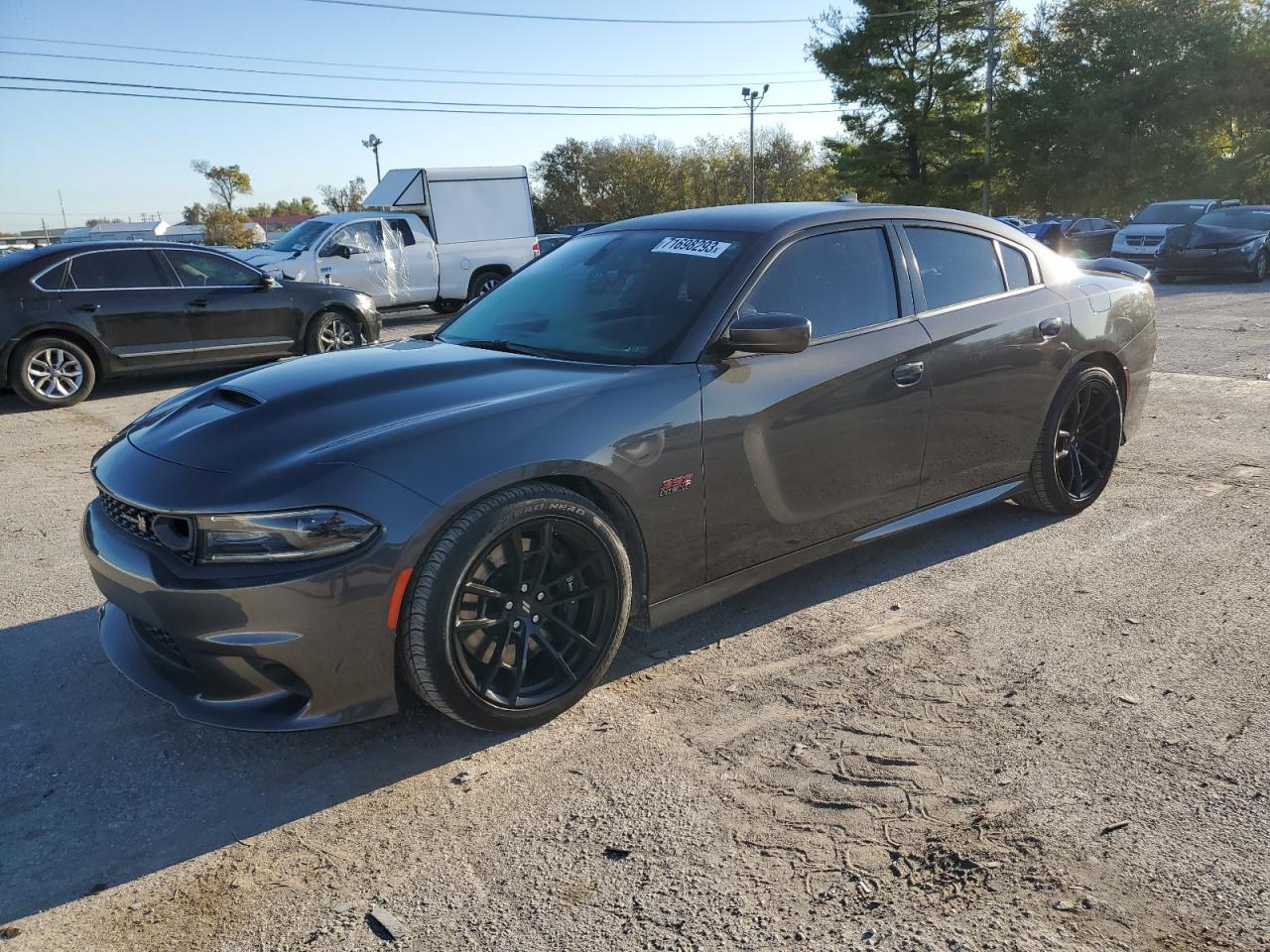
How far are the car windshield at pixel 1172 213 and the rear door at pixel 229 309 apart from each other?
20306 millimetres

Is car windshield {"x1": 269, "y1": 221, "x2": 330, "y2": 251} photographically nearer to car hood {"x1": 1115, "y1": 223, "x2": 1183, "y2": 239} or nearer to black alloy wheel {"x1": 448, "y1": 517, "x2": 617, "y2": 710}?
black alloy wheel {"x1": 448, "y1": 517, "x2": 617, "y2": 710}

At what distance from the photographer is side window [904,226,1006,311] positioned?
167 inches

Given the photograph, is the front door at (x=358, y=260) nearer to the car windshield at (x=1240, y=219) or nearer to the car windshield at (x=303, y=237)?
the car windshield at (x=303, y=237)

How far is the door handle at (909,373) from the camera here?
3.95 m

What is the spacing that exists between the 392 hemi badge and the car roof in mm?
1111

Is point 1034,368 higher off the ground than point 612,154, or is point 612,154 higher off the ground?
point 612,154

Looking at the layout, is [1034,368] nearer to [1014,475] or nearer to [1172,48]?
[1014,475]

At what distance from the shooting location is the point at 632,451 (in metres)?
3.18

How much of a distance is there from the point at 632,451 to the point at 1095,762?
65.8 inches

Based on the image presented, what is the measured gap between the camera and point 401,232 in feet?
50.0

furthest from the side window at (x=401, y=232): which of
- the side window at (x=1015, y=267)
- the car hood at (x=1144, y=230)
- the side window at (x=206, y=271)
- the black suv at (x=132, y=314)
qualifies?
the car hood at (x=1144, y=230)

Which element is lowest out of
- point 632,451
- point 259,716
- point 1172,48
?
point 259,716

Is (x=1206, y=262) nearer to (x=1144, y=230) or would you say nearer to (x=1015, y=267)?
(x=1144, y=230)

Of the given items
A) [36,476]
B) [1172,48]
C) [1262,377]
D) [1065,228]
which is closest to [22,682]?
[36,476]
